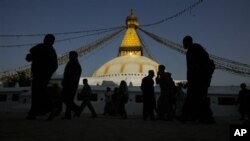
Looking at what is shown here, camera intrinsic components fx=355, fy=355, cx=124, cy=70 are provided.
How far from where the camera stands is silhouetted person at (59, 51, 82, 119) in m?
9.42

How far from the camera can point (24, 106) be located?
84.2 ft

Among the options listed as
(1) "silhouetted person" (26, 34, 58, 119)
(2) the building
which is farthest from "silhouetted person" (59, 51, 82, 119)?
(2) the building

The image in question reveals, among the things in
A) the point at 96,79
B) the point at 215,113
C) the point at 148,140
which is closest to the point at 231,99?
the point at 215,113

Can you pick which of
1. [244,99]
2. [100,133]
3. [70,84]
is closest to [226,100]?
[244,99]

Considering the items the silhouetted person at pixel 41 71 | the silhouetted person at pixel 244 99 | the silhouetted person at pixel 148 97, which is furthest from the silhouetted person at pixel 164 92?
the silhouetted person at pixel 244 99

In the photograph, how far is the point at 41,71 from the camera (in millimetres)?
8562

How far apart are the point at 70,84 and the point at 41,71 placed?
1.24 metres

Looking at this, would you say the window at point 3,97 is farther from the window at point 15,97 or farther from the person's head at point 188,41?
the person's head at point 188,41

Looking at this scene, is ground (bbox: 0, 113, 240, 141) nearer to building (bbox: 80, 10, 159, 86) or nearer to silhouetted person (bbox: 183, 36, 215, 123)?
silhouetted person (bbox: 183, 36, 215, 123)

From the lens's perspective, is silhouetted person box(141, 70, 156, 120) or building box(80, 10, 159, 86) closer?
silhouetted person box(141, 70, 156, 120)

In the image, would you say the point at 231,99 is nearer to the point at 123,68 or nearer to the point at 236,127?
the point at 123,68

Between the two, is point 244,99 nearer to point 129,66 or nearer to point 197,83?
point 197,83

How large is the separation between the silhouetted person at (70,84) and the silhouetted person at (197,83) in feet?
9.95

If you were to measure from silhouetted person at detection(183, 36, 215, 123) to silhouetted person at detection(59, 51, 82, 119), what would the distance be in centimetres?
303
